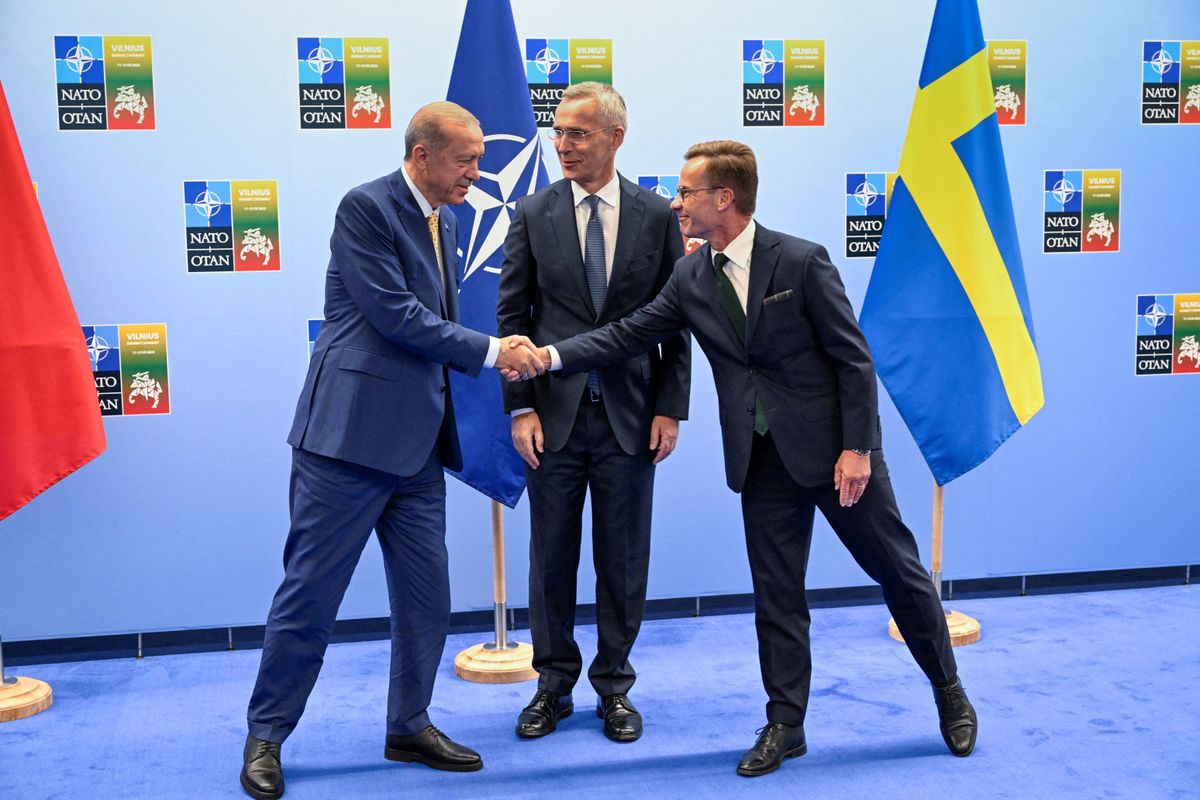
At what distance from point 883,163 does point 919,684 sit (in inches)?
80.2

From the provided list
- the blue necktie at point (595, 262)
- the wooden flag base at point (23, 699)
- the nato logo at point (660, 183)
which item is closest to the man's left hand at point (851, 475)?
the blue necktie at point (595, 262)

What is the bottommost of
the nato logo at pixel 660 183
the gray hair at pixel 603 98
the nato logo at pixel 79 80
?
the nato logo at pixel 660 183

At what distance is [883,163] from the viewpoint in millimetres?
4941

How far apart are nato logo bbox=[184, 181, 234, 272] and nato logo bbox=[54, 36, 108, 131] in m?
0.40

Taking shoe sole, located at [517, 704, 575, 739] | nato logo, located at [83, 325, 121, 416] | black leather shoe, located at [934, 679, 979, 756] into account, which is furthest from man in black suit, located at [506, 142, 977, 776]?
nato logo, located at [83, 325, 121, 416]

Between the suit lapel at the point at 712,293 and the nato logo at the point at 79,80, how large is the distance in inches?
90.7

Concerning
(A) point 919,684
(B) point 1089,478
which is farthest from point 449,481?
(B) point 1089,478

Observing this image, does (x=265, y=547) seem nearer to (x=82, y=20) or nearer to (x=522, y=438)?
(x=522, y=438)

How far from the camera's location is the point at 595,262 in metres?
3.66

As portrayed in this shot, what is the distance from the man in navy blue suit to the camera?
10.8 feet

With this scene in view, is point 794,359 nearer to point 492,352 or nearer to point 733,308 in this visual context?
point 733,308

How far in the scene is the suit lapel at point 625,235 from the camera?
3.65 metres

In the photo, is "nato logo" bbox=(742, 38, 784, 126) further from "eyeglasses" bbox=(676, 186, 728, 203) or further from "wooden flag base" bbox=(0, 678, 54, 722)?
"wooden flag base" bbox=(0, 678, 54, 722)

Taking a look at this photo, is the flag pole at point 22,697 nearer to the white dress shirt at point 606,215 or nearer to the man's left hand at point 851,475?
the white dress shirt at point 606,215
